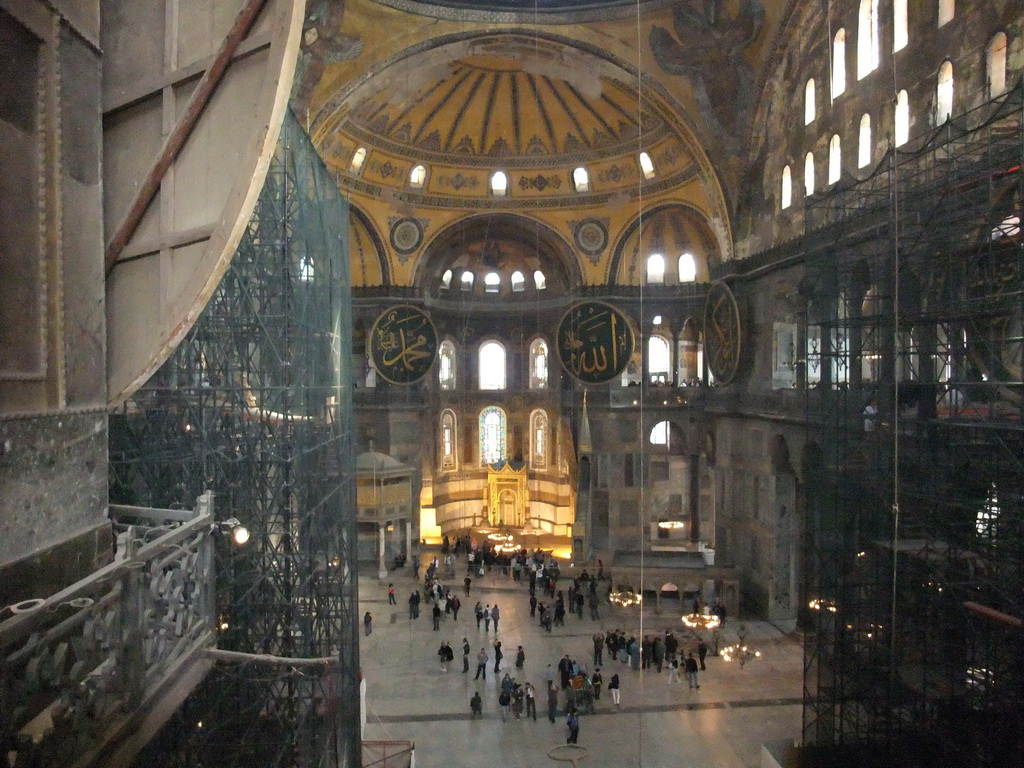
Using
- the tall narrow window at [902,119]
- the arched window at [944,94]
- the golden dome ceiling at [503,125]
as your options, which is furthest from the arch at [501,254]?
the arched window at [944,94]

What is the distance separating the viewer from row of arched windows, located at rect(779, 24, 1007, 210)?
9.44 metres

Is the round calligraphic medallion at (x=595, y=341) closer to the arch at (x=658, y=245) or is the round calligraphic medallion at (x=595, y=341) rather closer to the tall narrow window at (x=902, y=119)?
the arch at (x=658, y=245)

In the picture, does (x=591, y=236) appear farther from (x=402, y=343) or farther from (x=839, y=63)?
(x=839, y=63)

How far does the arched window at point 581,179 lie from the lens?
21781 millimetres

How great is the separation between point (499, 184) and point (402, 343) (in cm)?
700

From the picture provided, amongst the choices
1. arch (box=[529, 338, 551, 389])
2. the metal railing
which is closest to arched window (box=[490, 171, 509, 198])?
arch (box=[529, 338, 551, 389])

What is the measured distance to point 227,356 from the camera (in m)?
8.52

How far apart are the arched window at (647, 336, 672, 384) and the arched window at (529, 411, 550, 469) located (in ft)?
14.0

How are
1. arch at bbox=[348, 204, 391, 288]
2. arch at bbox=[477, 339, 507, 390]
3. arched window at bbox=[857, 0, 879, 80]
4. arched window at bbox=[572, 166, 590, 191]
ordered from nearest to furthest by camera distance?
arched window at bbox=[857, 0, 879, 80], arch at bbox=[348, 204, 391, 288], arched window at bbox=[572, 166, 590, 191], arch at bbox=[477, 339, 507, 390]

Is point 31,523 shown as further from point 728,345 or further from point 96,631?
point 728,345

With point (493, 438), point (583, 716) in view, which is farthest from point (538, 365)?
point (583, 716)

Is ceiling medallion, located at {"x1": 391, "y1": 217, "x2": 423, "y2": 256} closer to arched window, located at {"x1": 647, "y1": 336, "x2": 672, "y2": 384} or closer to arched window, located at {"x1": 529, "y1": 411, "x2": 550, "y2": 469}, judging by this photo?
arched window, located at {"x1": 529, "y1": 411, "x2": 550, "y2": 469}

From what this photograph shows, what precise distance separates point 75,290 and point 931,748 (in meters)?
10.5

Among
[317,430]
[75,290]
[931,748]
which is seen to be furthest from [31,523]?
[931,748]
